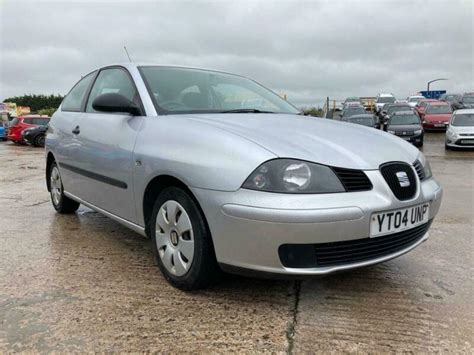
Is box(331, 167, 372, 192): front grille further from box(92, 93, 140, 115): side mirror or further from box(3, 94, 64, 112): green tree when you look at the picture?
box(3, 94, 64, 112): green tree

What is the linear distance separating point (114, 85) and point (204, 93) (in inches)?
31.3

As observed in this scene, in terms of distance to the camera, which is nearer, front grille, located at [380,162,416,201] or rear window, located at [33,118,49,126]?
front grille, located at [380,162,416,201]

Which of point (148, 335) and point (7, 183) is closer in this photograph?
point (148, 335)

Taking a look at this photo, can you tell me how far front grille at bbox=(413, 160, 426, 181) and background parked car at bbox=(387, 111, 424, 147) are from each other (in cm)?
1472

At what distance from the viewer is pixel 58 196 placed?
4.91m

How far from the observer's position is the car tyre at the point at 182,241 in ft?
8.40

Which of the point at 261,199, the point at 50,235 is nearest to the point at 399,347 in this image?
the point at 261,199

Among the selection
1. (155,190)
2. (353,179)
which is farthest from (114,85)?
(353,179)

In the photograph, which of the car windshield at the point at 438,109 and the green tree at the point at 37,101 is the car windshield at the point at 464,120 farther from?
the green tree at the point at 37,101

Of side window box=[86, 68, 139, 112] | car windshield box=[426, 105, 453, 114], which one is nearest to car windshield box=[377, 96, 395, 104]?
car windshield box=[426, 105, 453, 114]

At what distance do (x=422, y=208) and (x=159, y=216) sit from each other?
5.29 ft

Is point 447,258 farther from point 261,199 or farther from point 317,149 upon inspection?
point 261,199

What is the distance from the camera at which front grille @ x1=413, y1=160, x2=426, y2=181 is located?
9.37ft

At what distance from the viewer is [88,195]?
3.86 m
